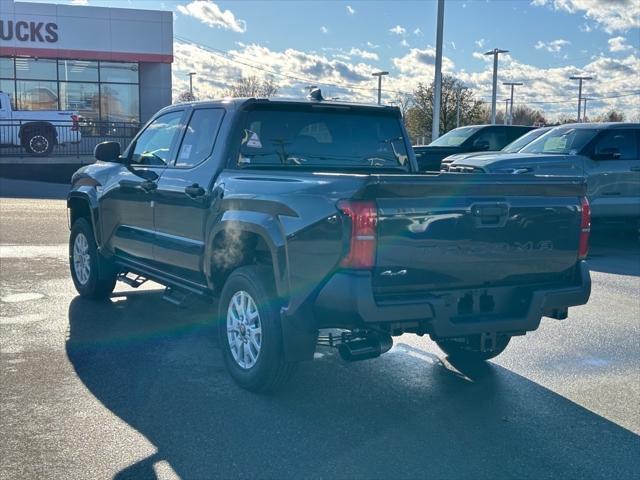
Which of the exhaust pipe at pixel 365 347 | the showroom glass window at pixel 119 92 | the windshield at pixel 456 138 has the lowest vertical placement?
the exhaust pipe at pixel 365 347

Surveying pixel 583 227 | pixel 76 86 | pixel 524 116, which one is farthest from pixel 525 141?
pixel 524 116

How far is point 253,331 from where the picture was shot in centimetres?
496

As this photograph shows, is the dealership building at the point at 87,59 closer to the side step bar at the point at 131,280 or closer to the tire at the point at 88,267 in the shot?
the tire at the point at 88,267

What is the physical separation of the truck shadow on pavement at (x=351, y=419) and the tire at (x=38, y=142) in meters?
23.1

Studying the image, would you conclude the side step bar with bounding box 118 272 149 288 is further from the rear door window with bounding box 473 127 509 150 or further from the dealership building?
the dealership building

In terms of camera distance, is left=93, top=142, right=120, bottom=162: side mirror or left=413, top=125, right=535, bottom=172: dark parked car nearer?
left=93, top=142, right=120, bottom=162: side mirror

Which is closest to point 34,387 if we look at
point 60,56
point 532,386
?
point 532,386

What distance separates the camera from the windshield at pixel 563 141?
1228cm

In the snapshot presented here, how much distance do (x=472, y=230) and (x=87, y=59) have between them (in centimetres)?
3280

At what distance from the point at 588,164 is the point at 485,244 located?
843 cm

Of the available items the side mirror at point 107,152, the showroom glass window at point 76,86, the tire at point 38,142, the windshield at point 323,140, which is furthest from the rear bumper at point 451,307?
the showroom glass window at point 76,86

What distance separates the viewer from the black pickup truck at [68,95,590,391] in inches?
165

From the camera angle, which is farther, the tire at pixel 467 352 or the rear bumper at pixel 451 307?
the tire at pixel 467 352

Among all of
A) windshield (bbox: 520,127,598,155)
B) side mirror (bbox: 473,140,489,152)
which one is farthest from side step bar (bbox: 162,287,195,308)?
side mirror (bbox: 473,140,489,152)
